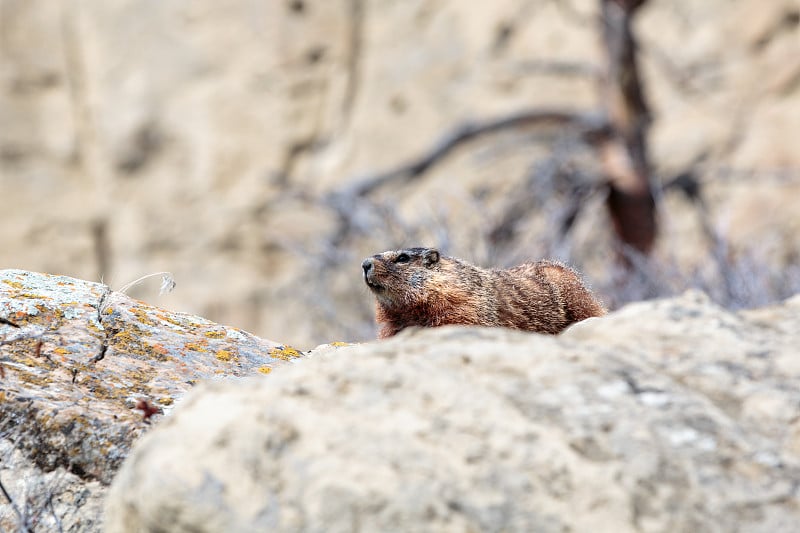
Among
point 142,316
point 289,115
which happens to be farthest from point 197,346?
point 289,115

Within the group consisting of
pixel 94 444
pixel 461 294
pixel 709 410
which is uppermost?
pixel 461 294

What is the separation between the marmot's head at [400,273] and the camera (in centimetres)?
621

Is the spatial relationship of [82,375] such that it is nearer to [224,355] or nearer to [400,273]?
[224,355]

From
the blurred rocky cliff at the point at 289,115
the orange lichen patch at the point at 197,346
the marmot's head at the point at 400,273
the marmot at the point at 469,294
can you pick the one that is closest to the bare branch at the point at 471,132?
the blurred rocky cliff at the point at 289,115

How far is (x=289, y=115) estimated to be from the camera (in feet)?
71.5

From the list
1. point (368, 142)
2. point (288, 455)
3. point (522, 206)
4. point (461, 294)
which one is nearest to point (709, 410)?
point (288, 455)

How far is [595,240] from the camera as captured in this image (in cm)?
1739

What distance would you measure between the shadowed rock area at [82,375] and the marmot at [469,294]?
1197 millimetres

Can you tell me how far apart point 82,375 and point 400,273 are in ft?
8.08

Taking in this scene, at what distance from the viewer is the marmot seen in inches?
233

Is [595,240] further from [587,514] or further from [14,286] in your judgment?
[587,514]

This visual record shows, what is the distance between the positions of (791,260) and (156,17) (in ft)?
48.2

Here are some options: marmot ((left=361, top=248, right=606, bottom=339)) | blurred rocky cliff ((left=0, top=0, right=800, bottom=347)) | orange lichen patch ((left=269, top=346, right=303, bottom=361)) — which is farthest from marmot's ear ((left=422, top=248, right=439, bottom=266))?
blurred rocky cliff ((left=0, top=0, right=800, bottom=347))

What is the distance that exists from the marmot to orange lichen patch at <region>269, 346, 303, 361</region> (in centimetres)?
107
